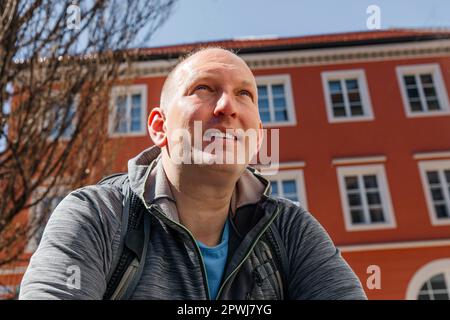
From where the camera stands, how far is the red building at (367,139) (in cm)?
1063

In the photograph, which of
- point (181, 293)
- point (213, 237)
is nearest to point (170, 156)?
point (213, 237)

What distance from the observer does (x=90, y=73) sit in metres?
5.58

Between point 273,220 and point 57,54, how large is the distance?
15.9 ft

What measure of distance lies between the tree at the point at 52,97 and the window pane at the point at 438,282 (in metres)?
9.35

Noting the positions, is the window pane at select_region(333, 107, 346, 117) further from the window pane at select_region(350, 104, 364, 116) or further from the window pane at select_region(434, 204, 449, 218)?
the window pane at select_region(434, 204, 449, 218)

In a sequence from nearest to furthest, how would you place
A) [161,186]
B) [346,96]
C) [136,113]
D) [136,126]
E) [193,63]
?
[161,186] → [193,63] → [136,126] → [136,113] → [346,96]

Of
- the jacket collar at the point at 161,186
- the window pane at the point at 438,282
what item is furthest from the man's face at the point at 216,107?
the window pane at the point at 438,282

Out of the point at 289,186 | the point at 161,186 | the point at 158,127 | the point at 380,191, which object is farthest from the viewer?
the point at 289,186

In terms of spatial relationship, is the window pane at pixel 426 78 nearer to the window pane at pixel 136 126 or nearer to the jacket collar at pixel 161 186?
the window pane at pixel 136 126

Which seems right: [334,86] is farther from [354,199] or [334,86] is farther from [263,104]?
[354,199]

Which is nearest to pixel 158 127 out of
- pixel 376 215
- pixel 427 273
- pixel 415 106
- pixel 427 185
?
pixel 376 215

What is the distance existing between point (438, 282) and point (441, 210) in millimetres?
2101

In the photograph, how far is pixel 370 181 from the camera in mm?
11672

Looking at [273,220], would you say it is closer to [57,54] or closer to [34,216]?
[57,54]
